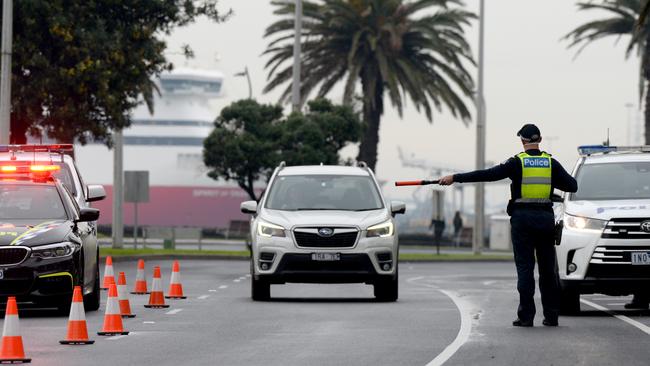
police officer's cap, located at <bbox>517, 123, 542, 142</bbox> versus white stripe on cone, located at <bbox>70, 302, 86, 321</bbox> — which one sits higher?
police officer's cap, located at <bbox>517, 123, 542, 142</bbox>

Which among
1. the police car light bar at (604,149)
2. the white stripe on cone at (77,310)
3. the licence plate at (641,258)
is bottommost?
the white stripe on cone at (77,310)

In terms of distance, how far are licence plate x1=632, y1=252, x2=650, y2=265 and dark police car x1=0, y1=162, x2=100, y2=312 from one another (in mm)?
5748

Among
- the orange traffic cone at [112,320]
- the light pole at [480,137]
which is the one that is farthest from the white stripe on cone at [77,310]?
the light pole at [480,137]

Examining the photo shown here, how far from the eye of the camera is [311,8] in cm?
5356

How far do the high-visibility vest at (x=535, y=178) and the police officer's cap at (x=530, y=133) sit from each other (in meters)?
0.17

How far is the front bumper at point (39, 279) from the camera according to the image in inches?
666

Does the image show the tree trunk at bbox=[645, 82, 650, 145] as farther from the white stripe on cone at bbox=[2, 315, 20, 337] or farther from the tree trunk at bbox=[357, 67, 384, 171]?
the white stripe on cone at bbox=[2, 315, 20, 337]

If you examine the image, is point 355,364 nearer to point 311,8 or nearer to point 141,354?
point 141,354

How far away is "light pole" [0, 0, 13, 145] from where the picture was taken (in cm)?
3344

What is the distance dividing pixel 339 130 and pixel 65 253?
122 feet

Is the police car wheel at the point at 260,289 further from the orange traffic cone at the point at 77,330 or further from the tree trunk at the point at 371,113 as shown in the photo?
the tree trunk at the point at 371,113

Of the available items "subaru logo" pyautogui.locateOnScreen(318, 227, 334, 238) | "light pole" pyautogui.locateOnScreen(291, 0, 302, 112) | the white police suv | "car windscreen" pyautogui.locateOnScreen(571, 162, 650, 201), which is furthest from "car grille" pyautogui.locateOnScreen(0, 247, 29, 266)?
"light pole" pyautogui.locateOnScreen(291, 0, 302, 112)

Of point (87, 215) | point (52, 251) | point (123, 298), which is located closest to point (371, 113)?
point (87, 215)

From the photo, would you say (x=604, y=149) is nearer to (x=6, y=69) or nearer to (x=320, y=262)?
(x=320, y=262)
